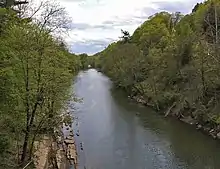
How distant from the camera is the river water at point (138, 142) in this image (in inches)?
1046

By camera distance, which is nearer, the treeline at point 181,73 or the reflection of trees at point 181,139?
the reflection of trees at point 181,139

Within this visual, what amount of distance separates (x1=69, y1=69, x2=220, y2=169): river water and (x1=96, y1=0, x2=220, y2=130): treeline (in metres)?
2.40

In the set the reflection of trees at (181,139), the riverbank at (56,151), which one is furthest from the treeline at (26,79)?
the reflection of trees at (181,139)

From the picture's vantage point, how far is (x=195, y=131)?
116 feet

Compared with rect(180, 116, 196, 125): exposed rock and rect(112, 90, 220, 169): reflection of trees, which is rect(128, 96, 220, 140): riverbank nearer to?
rect(180, 116, 196, 125): exposed rock

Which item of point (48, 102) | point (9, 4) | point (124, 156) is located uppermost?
point (9, 4)

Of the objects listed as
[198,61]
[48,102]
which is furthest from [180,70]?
Answer: [48,102]

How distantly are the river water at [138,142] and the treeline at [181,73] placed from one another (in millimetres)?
2401

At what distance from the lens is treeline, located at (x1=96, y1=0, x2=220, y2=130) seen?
38556 millimetres

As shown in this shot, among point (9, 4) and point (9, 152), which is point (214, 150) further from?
point (9, 4)

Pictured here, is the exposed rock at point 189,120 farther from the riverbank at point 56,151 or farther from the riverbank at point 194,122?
the riverbank at point 56,151

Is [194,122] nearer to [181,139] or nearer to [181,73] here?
[181,139]

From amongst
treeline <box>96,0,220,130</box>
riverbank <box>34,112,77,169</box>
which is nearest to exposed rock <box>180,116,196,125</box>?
treeline <box>96,0,220,130</box>

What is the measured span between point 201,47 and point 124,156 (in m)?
16.9
